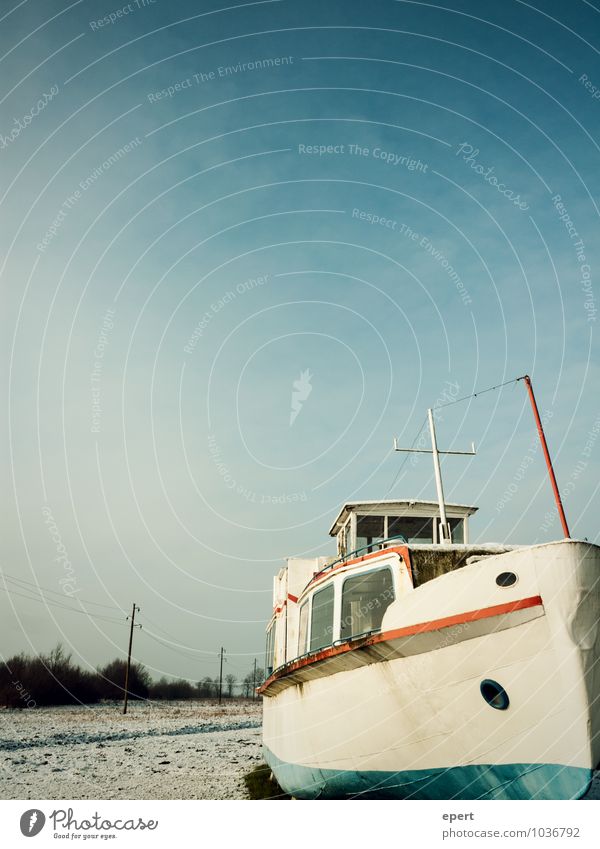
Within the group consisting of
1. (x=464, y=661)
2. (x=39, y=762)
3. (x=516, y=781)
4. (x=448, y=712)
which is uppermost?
(x=464, y=661)

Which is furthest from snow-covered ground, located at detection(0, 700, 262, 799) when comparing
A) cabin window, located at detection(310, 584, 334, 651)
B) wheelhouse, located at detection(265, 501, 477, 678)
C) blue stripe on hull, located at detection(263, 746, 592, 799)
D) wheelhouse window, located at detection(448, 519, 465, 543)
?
wheelhouse window, located at detection(448, 519, 465, 543)

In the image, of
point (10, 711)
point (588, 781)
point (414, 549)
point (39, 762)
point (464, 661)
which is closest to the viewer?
point (588, 781)

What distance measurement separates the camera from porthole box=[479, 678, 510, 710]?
6.55 meters

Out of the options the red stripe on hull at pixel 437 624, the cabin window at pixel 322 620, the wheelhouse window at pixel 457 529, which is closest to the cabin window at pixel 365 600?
the cabin window at pixel 322 620

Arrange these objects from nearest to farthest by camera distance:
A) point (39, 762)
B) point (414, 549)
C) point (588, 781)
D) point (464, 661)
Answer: point (588, 781), point (464, 661), point (414, 549), point (39, 762)

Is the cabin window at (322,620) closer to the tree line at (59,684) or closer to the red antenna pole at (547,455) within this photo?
the red antenna pole at (547,455)

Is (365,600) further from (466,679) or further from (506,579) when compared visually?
(506,579)

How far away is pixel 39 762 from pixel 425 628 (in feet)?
53.4

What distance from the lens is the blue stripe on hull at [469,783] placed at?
6328 mm

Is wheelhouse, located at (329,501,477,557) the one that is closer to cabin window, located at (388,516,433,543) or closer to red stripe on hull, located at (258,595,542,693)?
cabin window, located at (388,516,433,543)

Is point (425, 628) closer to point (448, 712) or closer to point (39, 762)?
point (448, 712)

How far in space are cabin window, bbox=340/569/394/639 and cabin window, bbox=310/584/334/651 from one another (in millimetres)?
425
